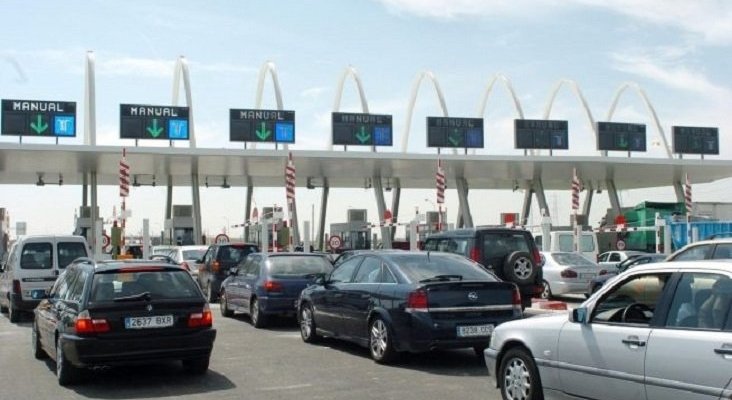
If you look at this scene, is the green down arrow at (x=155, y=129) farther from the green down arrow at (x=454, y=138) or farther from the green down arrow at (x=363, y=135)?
the green down arrow at (x=454, y=138)

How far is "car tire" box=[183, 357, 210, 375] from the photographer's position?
9440 millimetres

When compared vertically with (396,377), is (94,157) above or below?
above

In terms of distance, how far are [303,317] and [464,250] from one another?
3597 millimetres

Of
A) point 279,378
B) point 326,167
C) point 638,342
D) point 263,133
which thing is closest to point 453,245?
point 279,378

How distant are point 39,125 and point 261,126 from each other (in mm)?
9981

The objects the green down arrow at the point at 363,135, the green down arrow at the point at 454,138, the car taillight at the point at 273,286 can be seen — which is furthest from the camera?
the green down arrow at the point at 454,138

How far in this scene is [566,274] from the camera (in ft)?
67.1

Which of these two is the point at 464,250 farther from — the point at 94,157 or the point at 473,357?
the point at 94,157

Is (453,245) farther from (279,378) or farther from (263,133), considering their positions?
(263,133)

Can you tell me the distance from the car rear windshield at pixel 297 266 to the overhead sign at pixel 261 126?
2392 centimetres

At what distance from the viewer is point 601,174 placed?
4612 cm

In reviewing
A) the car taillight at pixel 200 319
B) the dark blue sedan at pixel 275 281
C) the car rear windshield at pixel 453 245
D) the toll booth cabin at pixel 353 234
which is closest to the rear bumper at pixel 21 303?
the dark blue sedan at pixel 275 281

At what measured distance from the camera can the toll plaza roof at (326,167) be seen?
3575cm

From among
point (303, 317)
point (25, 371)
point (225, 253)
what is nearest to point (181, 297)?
point (25, 371)
